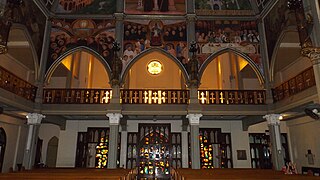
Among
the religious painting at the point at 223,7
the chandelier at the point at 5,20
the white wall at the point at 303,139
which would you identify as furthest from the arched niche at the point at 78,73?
the white wall at the point at 303,139

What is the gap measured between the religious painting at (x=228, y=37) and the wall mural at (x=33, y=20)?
30.7ft

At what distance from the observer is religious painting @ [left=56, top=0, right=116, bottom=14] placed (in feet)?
52.2

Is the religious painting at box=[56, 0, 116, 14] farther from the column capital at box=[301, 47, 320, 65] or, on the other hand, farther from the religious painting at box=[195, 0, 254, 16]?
the column capital at box=[301, 47, 320, 65]

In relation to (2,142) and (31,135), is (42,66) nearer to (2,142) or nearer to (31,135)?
(31,135)

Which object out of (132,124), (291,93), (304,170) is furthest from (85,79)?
(304,170)

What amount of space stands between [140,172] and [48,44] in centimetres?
1060

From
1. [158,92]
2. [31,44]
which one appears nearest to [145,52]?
[158,92]

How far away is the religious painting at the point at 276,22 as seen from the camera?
41.8ft

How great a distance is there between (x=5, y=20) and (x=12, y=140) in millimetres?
10366

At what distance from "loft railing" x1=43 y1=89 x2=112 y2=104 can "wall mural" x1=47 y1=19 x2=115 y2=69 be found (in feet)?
5.68

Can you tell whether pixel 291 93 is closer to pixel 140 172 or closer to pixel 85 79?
pixel 140 172

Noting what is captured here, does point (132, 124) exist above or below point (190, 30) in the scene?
below

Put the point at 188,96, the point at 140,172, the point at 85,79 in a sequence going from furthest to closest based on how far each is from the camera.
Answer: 1. the point at 85,79
2. the point at 140,172
3. the point at 188,96

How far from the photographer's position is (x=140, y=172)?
1800 cm
